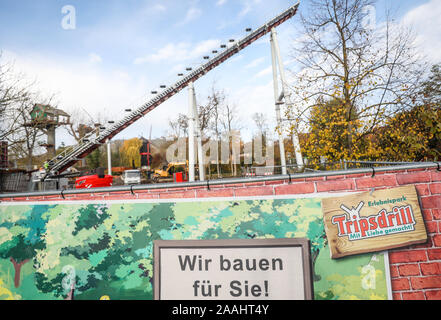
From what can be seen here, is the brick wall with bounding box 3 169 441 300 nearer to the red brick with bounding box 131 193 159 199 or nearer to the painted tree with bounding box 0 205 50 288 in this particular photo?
the red brick with bounding box 131 193 159 199

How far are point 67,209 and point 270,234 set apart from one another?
1.80 m

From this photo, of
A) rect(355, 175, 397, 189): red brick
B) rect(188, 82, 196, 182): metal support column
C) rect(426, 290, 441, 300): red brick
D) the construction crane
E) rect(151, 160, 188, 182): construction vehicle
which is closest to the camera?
rect(426, 290, 441, 300): red brick

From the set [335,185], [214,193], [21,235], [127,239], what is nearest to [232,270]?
[214,193]

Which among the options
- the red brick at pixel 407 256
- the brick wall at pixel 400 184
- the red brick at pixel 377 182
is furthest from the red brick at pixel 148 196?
the red brick at pixel 407 256

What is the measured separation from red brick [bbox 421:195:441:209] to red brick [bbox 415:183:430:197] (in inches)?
1.4

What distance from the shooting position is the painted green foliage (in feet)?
5.97

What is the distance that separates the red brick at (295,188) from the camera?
190cm

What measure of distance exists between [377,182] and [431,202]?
43cm

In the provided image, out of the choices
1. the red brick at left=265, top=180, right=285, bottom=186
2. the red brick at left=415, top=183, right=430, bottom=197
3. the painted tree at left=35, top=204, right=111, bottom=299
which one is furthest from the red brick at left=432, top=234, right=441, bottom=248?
the painted tree at left=35, top=204, right=111, bottom=299

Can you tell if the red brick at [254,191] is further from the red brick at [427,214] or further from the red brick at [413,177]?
the red brick at [427,214]

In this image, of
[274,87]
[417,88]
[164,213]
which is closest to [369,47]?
[417,88]

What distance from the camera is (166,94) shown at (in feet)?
52.0

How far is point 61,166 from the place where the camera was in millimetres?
15852

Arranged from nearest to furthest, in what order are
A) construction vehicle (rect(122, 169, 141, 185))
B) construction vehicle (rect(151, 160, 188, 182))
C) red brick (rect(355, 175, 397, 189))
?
red brick (rect(355, 175, 397, 189)), construction vehicle (rect(122, 169, 141, 185)), construction vehicle (rect(151, 160, 188, 182))
